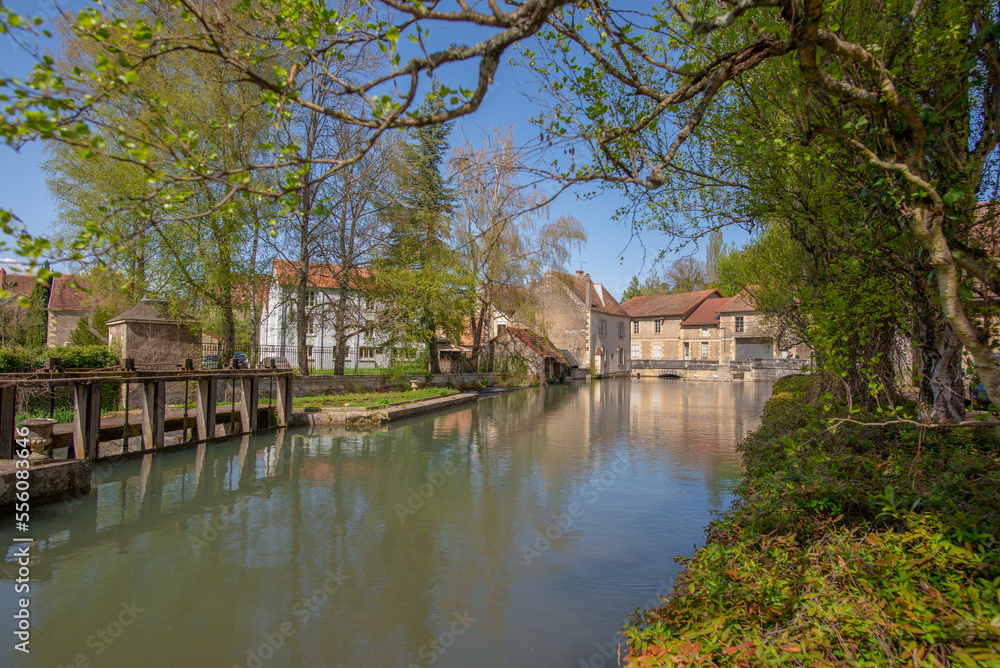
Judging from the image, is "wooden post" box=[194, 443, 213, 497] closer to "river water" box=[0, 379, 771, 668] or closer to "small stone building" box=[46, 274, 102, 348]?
"river water" box=[0, 379, 771, 668]

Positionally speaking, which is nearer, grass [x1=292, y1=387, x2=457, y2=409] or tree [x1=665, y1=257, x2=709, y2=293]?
grass [x1=292, y1=387, x2=457, y2=409]

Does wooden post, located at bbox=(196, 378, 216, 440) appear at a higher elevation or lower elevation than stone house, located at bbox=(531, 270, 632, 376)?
lower

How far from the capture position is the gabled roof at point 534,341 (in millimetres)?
36812

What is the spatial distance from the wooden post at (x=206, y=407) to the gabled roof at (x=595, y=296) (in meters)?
30.5

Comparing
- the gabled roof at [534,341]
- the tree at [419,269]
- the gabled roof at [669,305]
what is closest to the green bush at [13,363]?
the tree at [419,269]

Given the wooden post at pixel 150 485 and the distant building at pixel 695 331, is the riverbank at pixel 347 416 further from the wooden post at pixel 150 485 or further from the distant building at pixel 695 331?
the distant building at pixel 695 331

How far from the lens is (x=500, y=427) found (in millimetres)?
17109

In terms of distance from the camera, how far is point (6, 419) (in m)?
8.34

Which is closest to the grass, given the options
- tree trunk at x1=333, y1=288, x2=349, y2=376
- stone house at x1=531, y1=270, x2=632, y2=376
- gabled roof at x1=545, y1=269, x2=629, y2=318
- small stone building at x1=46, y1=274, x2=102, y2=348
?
tree trunk at x1=333, y1=288, x2=349, y2=376

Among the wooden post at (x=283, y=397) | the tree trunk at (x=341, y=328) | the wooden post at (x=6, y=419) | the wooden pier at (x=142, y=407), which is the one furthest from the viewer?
the tree trunk at (x=341, y=328)

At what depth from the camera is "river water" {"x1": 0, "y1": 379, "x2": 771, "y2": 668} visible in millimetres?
4668

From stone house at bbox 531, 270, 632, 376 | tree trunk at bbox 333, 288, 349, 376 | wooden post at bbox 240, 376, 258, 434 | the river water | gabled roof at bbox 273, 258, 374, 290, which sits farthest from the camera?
stone house at bbox 531, 270, 632, 376

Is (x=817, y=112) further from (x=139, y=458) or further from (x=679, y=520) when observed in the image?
(x=139, y=458)

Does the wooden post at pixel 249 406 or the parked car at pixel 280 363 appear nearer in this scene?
the wooden post at pixel 249 406
